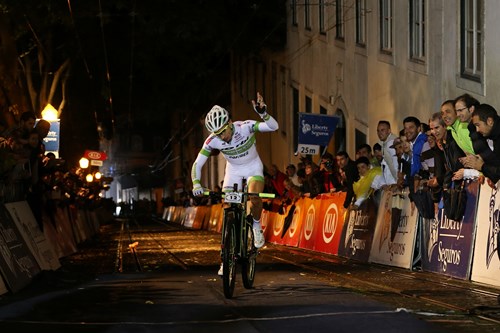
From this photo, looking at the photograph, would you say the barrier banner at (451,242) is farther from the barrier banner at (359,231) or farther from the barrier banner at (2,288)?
the barrier banner at (2,288)

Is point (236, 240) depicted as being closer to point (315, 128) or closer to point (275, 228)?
point (275, 228)

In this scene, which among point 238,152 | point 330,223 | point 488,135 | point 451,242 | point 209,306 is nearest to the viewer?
point 209,306

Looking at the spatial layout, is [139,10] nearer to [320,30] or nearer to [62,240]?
[320,30]

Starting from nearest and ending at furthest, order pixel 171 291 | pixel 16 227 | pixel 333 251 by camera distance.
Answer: pixel 171 291 → pixel 16 227 → pixel 333 251

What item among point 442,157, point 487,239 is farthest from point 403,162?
point 487,239

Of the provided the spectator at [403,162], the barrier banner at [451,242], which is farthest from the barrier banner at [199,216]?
the barrier banner at [451,242]

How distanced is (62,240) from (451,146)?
37.8 feet

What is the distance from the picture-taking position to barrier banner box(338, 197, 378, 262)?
18.5 metres

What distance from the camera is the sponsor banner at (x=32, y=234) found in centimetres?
1502

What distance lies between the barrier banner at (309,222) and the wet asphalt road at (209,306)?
6336 millimetres

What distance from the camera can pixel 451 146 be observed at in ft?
45.0

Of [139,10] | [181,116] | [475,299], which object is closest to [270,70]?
[139,10]

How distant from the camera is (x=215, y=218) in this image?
147 feet

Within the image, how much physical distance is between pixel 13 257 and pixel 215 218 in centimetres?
3098
